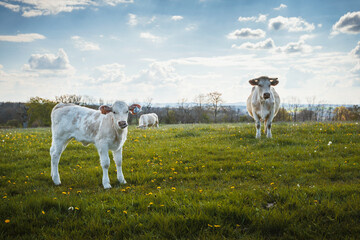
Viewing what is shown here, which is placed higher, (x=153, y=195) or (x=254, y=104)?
(x=254, y=104)

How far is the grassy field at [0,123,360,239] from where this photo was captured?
3777 mm

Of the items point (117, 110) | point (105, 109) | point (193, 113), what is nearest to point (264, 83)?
point (117, 110)

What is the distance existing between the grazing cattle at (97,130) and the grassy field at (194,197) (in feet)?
→ 2.13

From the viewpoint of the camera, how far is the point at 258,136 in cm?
1178

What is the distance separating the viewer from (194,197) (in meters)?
4.84

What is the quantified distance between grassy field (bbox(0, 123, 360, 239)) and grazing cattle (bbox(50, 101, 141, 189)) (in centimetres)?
65

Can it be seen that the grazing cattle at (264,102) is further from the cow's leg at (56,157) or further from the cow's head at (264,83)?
the cow's leg at (56,157)

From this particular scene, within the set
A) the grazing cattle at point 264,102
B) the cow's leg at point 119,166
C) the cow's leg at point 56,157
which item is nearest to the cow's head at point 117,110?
the cow's leg at point 119,166

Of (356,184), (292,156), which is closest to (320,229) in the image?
(356,184)

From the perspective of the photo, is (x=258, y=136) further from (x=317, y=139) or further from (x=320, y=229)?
(x=320, y=229)

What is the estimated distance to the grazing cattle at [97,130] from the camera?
6.39m

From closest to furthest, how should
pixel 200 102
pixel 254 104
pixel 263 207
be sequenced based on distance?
pixel 263 207, pixel 254 104, pixel 200 102

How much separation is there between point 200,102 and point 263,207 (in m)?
83.3

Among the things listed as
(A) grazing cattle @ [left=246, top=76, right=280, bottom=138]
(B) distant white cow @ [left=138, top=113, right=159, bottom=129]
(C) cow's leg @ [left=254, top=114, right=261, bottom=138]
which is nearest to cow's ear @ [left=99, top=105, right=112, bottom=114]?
(A) grazing cattle @ [left=246, top=76, right=280, bottom=138]
